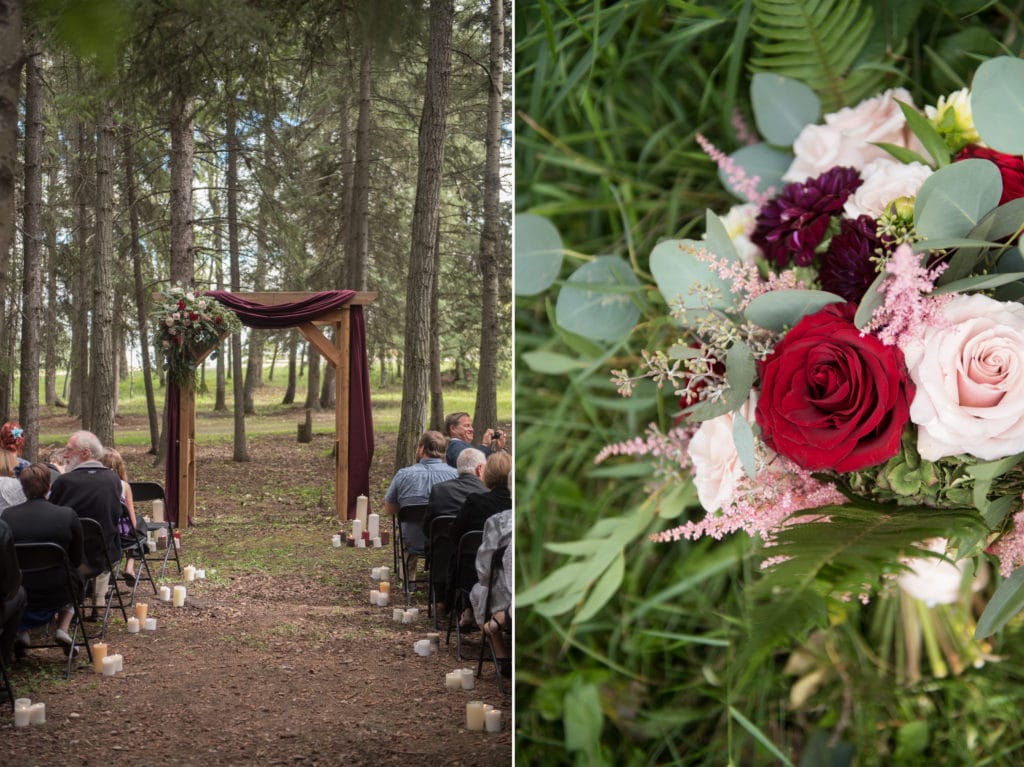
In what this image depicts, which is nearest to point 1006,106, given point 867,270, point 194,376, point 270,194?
point 867,270

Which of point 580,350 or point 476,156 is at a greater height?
point 476,156

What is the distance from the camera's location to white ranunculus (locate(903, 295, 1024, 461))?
96cm

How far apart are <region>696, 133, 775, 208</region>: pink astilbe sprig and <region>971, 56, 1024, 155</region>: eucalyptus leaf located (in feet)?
0.99

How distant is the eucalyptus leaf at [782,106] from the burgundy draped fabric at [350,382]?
2.97ft

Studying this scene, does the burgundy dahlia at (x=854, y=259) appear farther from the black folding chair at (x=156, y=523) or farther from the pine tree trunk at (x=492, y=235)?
the black folding chair at (x=156, y=523)

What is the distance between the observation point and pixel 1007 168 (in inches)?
43.6

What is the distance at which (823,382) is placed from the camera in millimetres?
1011

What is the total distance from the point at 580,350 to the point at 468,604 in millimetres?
773

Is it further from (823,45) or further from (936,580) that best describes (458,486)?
(823,45)

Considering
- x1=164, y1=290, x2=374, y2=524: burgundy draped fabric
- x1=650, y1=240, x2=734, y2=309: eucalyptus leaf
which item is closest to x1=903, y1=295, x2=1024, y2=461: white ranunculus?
x1=650, y1=240, x2=734, y2=309: eucalyptus leaf

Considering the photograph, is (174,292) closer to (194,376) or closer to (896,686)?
(194,376)

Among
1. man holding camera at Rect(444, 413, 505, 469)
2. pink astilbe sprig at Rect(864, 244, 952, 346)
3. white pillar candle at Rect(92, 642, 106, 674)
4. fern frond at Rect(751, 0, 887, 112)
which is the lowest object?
white pillar candle at Rect(92, 642, 106, 674)

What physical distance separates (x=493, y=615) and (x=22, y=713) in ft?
3.24

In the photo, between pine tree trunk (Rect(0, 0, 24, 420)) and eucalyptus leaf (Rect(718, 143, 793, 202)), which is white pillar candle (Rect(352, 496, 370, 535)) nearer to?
pine tree trunk (Rect(0, 0, 24, 420))
